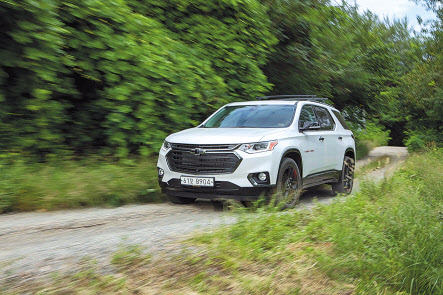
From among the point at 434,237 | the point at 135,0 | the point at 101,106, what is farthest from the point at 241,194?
the point at 135,0

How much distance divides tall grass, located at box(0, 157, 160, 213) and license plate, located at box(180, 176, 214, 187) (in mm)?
1179

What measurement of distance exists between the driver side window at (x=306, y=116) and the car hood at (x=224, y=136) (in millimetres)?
822

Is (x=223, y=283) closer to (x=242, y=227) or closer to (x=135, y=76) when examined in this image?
(x=242, y=227)

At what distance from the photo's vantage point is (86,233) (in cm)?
564

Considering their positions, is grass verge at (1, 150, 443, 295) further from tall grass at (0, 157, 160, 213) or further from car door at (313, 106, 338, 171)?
car door at (313, 106, 338, 171)

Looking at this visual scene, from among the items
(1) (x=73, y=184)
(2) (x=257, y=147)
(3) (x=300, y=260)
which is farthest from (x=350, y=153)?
(3) (x=300, y=260)

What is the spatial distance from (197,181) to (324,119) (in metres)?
3.58

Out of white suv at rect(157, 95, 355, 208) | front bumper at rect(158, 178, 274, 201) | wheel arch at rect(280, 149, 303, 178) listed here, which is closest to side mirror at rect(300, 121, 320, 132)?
white suv at rect(157, 95, 355, 208)

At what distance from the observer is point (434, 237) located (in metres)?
4.81

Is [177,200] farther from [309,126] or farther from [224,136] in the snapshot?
[309,126]

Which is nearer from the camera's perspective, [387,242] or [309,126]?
[387,242]

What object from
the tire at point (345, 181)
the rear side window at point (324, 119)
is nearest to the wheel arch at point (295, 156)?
the rear side window at point (324, 119)

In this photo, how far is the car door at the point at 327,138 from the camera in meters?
9.04

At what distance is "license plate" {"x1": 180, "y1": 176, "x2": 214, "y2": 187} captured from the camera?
7103mm
